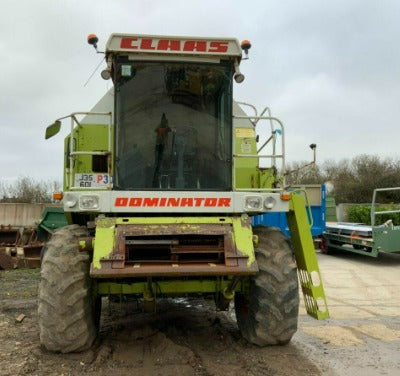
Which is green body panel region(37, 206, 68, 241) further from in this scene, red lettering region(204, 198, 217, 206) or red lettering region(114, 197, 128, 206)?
red lettering region(204, 198, 217, 206)

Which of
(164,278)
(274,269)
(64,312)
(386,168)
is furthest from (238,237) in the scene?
(386,168)

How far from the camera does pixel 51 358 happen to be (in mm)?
4613

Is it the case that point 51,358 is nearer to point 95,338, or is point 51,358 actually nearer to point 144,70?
point 95,338

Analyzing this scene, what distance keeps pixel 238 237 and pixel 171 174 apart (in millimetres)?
1049

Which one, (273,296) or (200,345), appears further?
(200,345)

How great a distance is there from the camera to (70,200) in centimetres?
483

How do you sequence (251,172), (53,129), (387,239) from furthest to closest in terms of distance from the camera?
1. (387,239)
2. (251,172)
3. (53,129)

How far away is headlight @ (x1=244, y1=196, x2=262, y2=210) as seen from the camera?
499cm

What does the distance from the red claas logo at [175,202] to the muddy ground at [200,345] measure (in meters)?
1.48

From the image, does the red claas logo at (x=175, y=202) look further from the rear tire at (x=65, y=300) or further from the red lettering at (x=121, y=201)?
the rear tire at (x=65, y=300)

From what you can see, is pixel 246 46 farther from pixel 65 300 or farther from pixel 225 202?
pixel 65 300

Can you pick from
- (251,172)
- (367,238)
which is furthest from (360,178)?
(251,172)

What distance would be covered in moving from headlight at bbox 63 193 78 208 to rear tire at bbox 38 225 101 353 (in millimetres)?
401

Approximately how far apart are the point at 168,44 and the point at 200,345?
128 inches
